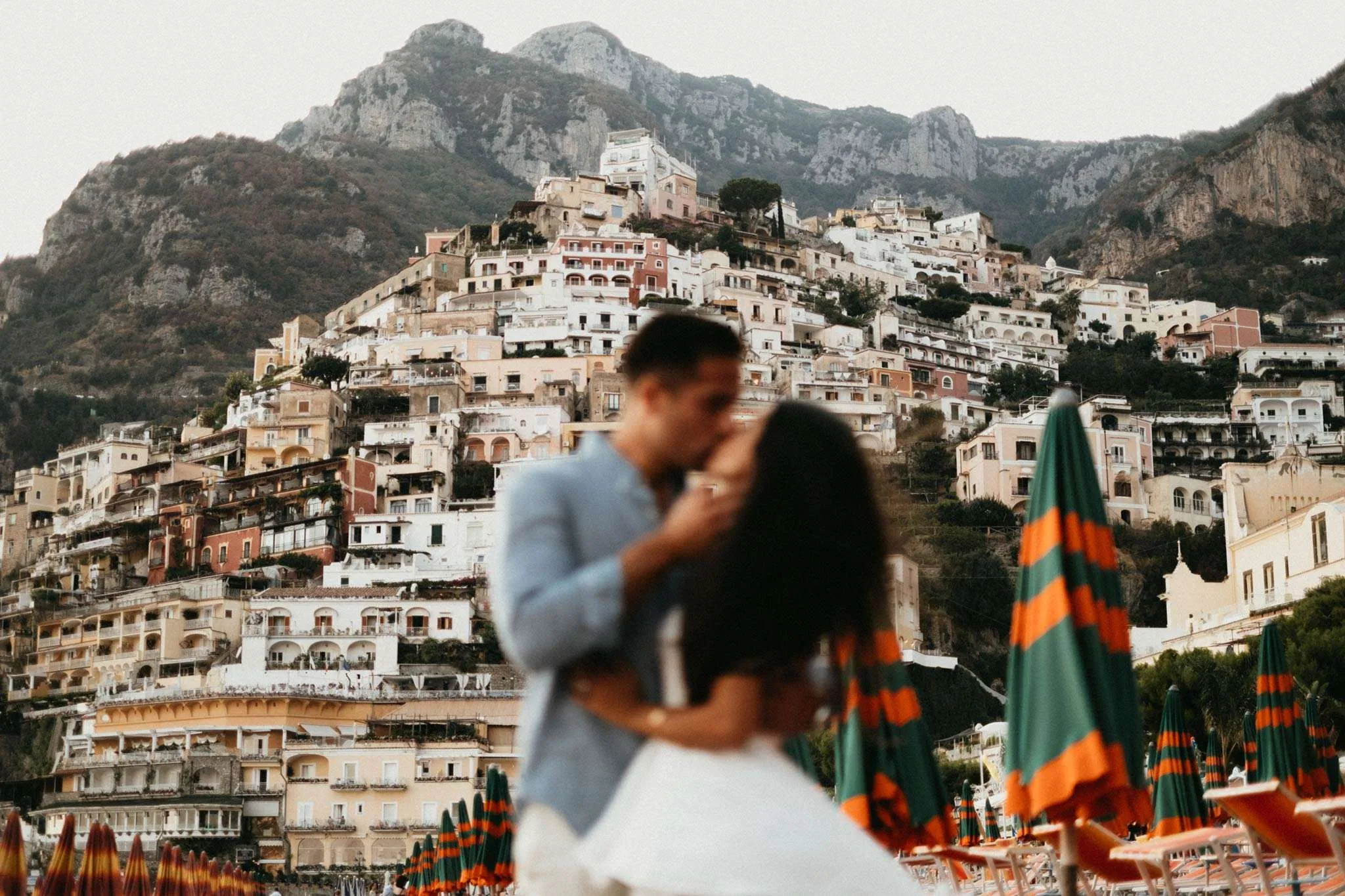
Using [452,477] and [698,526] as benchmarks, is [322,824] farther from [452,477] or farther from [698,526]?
[698,526]

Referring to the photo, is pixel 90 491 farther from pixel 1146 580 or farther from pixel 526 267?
pixel 1146 580

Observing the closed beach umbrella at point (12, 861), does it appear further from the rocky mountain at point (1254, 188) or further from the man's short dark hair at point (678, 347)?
the rocky mountain at point (1254, 188)

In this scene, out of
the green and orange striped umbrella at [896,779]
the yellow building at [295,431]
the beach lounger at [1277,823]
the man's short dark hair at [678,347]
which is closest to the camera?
the man's short dark hair at [678,347]

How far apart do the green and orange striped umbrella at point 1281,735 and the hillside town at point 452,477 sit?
73.3 ft

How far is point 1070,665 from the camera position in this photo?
257 inches

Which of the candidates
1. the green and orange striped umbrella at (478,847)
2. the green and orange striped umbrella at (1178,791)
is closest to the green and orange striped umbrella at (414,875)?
the green and orange striped umbrella at (478,847)

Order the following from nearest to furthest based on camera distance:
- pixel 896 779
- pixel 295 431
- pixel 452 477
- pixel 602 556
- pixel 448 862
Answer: pixel 602 556 → pixel 896 779 → pixel 448 862 → pixel 452 477 → pixel 295 431

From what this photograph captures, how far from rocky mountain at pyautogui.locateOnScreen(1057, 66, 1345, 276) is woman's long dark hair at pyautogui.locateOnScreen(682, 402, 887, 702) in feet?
469

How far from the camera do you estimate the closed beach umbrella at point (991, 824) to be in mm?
25611

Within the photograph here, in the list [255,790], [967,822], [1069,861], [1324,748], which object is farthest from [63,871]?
[255,790]

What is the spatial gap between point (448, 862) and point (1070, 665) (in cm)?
2269

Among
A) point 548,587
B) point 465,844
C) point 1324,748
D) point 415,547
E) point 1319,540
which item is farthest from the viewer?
point 415,547

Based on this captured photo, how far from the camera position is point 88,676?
75062mm

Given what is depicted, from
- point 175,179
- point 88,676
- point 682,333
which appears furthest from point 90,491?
point 682,333
